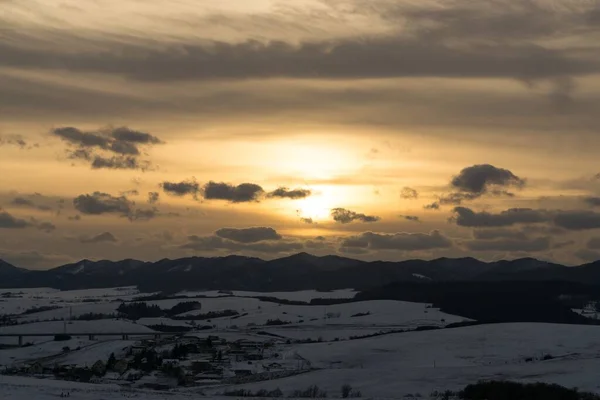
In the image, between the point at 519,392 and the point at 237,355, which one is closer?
the point at 519,392

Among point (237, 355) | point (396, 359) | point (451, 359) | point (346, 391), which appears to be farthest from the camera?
point (237, 355)

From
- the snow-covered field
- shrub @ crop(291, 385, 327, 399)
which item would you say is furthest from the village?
shrub @ crop(291, 385, 327, 399)

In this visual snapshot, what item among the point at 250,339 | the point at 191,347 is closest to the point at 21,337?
the point at 250,339

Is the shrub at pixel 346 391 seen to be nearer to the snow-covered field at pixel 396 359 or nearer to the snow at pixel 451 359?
the snow-covered field at pixel 396 359

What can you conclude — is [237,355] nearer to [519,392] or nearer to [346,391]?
[346,391]

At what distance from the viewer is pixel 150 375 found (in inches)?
4291

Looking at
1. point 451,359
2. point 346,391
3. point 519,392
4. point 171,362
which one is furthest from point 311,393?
point 451,359

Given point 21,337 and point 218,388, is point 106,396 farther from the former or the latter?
point 21,337

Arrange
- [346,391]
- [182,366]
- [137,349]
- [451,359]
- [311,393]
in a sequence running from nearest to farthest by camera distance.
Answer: [346,391] < [311,393] < [182,366] < [451,359] < [137,349]

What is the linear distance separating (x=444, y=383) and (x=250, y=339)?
294 ft

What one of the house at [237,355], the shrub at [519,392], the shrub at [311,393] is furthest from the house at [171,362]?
the shrub at [519,392]

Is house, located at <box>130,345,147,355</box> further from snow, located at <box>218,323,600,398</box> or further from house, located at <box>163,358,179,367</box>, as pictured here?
snow, located at <box>218,323,600,398</box>

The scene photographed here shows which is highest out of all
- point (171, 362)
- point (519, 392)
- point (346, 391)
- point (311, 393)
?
point (519, 392)

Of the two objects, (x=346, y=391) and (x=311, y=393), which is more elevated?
(x=346, y=391)
